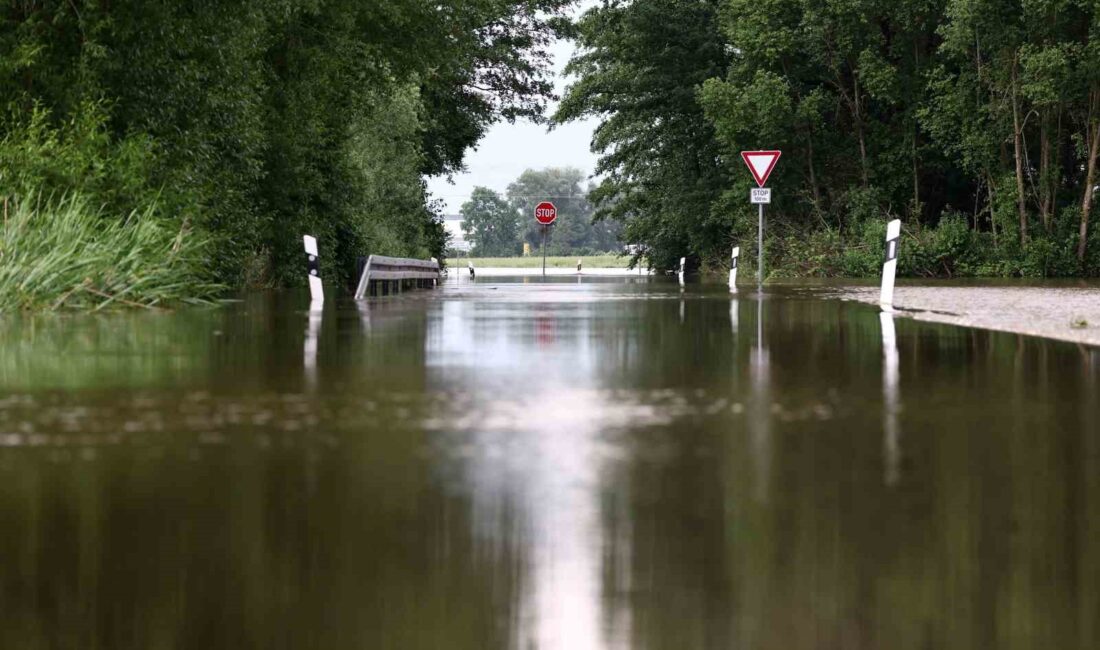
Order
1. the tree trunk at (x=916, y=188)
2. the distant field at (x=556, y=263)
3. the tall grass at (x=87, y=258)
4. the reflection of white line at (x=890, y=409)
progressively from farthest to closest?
1. the distant field at (x=556, y=263)
2. the tree trunk at (x=916, y=188)
3. the tall grass at (x=87, y=258)
4. the reflection of white line at (x=890, y=409)

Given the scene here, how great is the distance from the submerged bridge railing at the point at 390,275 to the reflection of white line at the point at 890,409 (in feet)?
45.1

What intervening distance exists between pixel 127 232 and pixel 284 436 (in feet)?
44.9

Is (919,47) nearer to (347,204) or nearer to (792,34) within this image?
(792,34)

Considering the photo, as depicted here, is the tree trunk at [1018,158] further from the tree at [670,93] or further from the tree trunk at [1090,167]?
the tree at [670,93]

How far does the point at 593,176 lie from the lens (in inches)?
3071

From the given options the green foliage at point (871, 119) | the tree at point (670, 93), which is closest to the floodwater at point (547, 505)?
the green foliage at point (871, 119)

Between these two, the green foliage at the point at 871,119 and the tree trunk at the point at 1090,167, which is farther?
the green foliage at the point at 871,119

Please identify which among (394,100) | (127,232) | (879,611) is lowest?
(879,611)

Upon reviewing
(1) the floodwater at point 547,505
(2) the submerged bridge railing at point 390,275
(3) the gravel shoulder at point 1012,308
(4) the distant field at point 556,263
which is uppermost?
(4) the distant field at point 556,263

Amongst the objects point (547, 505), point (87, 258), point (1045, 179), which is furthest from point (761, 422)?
point (1045, 179)

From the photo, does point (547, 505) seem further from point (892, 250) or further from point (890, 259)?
point (890, 259)

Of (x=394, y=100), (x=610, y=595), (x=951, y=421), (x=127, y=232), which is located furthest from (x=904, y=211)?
(x=610, y=595)

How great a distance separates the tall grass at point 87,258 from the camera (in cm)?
Result: 1747

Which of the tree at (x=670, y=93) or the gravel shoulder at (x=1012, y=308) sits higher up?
the tree at (x=670, y=93)
